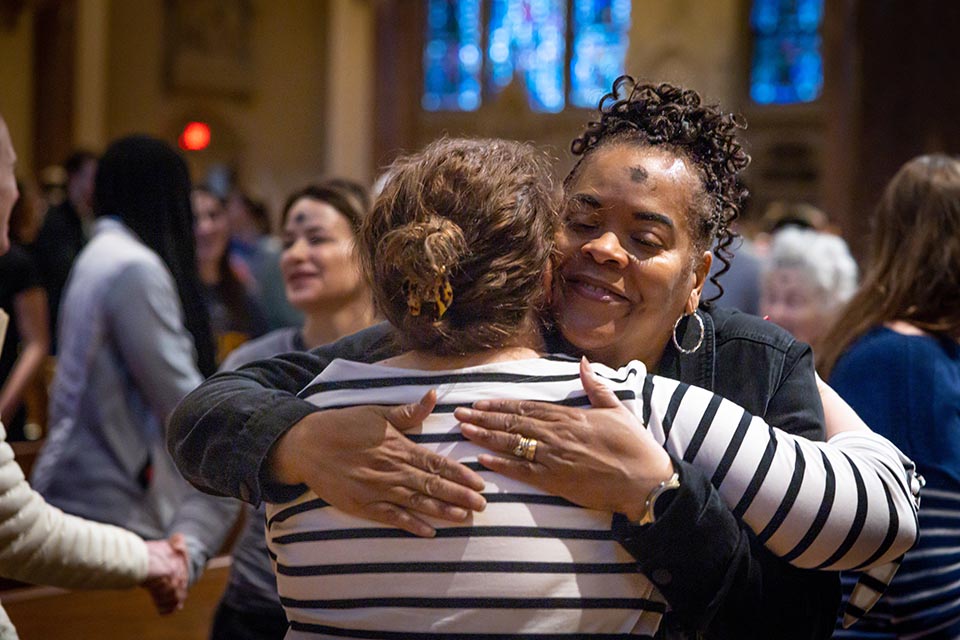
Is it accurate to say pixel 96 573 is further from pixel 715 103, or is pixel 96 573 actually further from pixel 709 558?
pixel 715 103

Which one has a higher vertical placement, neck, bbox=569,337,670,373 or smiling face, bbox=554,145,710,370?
smiling face, bbox=554,145,710,370

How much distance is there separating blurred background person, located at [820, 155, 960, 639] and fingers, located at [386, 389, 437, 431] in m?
1.28

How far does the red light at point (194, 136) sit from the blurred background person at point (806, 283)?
39.6ft

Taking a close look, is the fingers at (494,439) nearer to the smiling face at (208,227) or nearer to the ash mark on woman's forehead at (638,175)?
the ash mark on woman's forehead at (638,175)

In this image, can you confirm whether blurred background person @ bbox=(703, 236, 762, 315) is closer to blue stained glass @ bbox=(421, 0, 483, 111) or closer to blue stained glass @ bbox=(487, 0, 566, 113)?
blue stained glass @ bbox=(487, 0, 566, 113)

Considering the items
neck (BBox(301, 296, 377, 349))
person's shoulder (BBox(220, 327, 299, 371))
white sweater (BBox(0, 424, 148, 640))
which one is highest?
neck (BBox(301, 296, 377, 349))

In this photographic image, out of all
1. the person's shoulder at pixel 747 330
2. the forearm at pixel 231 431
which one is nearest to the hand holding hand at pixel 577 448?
the forearm at pixel 231 431

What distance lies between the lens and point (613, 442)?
1342 mm

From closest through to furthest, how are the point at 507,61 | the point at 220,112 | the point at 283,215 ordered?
the point at 283,215 → the point at 220,112 → the point at 507,61

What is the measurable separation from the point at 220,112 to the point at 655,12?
20.3ft

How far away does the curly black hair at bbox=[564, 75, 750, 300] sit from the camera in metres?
1.68

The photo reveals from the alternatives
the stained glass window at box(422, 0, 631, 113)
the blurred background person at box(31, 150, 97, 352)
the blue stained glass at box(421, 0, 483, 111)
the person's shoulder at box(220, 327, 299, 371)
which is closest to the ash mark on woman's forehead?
the person's shoulder at box(220, 327, 299, 371)

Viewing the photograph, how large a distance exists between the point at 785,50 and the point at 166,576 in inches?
608

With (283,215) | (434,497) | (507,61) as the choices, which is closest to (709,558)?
(434,497)
